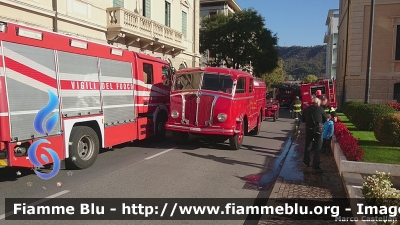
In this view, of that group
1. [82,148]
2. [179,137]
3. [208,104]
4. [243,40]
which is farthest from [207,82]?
[243,40]

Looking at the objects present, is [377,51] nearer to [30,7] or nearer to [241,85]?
[241,85]

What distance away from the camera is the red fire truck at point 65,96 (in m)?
6.04

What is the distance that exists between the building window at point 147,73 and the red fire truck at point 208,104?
94cm

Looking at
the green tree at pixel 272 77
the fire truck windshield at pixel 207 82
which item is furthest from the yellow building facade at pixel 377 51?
the green tree at pixel 272 77

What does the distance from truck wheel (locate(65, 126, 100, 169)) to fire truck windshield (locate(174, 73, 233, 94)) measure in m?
3.59

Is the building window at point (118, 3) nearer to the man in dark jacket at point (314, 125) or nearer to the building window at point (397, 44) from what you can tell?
the man in dark jacket at point (314, 125)

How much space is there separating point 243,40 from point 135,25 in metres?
23.4

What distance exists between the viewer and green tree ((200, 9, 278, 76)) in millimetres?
40562

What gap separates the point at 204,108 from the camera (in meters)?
10.2

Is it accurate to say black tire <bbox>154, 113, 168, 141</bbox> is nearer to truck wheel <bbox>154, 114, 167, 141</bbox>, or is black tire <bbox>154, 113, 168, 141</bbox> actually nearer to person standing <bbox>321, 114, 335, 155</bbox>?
truck wheel <bbox>154, 114, 167, 141</bbox>

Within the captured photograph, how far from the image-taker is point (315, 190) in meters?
6.43

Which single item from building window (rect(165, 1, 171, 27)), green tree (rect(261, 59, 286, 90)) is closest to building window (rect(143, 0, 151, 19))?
building window (rect(165, 1, 171, 27))

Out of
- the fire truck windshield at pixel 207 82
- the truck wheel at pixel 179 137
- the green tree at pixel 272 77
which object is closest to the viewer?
the fire truck windshield at pixel 207 82

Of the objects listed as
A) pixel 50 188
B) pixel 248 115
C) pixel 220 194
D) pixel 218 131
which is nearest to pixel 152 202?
pixel 220 194
